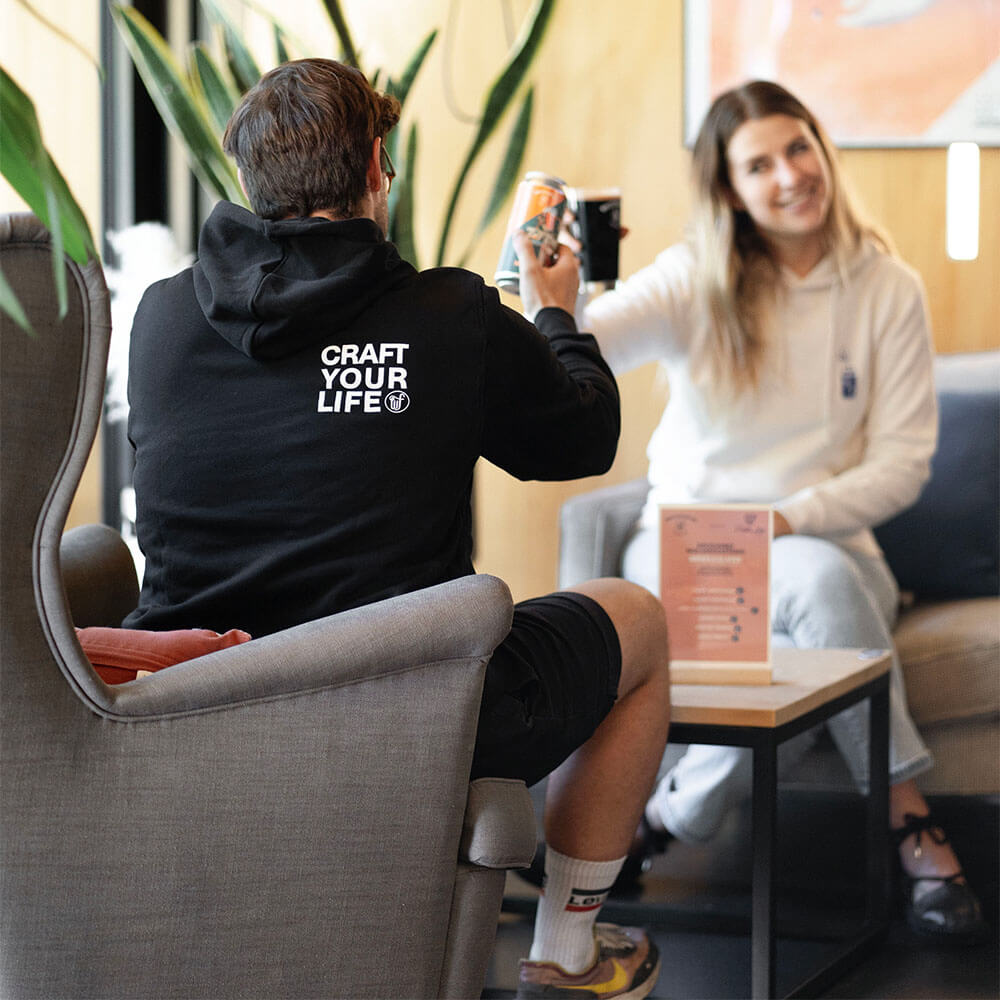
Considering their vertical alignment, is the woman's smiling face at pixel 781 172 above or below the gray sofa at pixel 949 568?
above

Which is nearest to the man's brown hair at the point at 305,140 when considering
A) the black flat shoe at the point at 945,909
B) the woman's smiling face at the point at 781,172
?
the woman's smiling face at the point at 781,172

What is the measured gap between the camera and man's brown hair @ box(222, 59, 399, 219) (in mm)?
1356

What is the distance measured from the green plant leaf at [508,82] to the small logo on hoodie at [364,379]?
67.5 inches

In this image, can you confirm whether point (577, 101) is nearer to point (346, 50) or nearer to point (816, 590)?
point (346, 50)

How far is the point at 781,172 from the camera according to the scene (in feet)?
8.31

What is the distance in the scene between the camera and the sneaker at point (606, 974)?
159 cm

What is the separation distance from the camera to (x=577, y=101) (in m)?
3.47

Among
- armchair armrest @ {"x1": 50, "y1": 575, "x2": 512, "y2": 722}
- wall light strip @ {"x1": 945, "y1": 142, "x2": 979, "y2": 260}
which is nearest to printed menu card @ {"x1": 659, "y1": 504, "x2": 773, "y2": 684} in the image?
armchair armrest @ {"x1": 50, "y1": 575, "x2": 512, "y2": 722}

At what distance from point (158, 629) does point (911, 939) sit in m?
1.34

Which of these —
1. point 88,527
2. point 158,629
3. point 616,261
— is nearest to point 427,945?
point 158,629

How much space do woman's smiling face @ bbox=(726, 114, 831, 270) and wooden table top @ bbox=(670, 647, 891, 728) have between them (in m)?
0.94

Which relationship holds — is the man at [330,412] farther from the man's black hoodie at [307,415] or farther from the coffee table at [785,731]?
the coffee table at [785,731]

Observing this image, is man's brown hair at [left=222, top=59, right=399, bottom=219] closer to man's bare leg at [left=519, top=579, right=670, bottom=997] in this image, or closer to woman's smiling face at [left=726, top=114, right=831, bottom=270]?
man's bare leg at [left=519, top=579, right=670, bottom=997]

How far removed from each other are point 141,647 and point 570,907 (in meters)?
0.67
